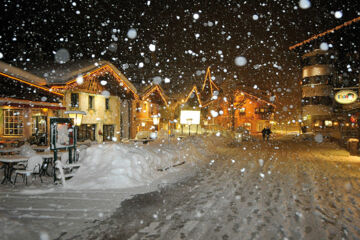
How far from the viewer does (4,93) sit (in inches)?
445

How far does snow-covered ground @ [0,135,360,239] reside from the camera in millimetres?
5020

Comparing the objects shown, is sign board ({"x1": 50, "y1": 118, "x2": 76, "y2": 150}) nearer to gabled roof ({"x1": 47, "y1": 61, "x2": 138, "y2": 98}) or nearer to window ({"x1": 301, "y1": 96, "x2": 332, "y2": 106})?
gabled roof ({"x1": 47, "y1": 61, "x2": 138, "y2": 98})

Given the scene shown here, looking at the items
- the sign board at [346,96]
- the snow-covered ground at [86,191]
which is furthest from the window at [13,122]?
the sign board at [346,96]

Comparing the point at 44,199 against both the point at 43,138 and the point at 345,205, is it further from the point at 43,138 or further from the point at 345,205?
the point at 43,138

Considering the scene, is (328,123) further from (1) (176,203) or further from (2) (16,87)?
(2) (16,87)

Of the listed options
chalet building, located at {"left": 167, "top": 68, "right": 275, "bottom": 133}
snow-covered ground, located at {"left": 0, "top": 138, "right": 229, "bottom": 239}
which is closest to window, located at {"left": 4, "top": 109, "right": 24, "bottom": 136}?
snow-covered ground, located at {"left": 0, "top": 138, "right": 229, "bottom": 239}

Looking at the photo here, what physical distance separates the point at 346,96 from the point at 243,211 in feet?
58.8

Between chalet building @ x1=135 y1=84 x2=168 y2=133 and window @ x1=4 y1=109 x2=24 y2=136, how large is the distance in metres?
13.3

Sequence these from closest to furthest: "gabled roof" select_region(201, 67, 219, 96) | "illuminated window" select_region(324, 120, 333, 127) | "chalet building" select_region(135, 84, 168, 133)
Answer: "chalet building" select_region(135, 84, 168, 133) < "illuminated window" select_region(324, 120, 333, 127) < "gabled roof" select_region(201, 67, 219, 96)

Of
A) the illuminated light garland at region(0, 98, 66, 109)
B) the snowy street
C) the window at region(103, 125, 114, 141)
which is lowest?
the snowy street

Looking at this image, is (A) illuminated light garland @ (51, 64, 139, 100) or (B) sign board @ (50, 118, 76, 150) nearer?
(B) sign board @ (50, 118, 76, 150)

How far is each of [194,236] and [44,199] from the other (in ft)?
15.1

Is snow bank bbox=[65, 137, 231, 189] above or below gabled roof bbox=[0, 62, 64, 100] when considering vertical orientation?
below

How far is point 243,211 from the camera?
6.15 metres
